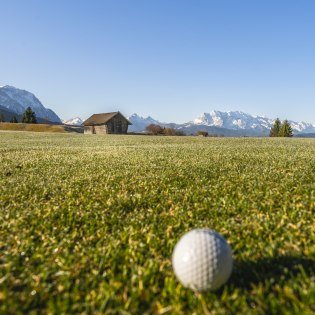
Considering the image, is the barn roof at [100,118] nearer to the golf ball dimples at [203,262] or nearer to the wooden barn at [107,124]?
the wooden barn at [107,124]

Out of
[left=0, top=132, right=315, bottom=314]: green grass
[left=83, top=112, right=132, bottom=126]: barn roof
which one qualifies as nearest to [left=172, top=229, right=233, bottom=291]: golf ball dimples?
[left=0, top=132, right=315, bottom=314]: green grass

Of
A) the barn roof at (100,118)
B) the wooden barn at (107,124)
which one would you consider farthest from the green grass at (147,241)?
the barn roof at (100,118)

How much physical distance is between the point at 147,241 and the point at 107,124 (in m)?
93.5

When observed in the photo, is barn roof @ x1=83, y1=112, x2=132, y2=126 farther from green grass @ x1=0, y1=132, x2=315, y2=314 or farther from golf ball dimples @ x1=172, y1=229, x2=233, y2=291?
golf ball dimples @ x1=172, y1=229, x2=233, y2=291

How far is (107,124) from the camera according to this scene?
96.8 m

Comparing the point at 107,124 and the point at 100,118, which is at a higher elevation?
the point at 100,118

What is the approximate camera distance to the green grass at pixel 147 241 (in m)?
3.58

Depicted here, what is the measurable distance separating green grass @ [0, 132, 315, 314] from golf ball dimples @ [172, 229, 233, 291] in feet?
0.50

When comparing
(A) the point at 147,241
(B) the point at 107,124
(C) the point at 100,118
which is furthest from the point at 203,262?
(C) the point at 100,118

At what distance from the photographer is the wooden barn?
97.0 m

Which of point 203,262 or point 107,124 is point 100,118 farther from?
point 203,262

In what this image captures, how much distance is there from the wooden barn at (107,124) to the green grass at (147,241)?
8790cm

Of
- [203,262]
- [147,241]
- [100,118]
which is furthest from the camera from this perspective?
[100,118]

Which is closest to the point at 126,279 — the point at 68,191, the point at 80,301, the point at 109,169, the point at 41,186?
the point at 80,301
